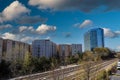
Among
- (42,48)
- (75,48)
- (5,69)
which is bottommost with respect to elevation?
(5,69)

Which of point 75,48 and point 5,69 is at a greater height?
point 75,48

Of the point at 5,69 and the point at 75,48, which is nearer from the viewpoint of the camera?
the point at 5,69

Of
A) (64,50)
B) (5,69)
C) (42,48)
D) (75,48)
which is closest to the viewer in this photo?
(5,69)

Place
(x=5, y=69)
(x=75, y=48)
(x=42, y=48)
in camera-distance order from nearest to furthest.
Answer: (x=5, y=69) < (x=42, y=48) < (x=75, y=48)

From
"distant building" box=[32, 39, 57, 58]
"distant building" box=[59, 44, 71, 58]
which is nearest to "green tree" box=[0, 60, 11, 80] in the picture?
"distant building" box=[32, 39, 57, 58]

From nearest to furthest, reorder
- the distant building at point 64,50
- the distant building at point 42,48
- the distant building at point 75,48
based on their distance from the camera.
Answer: the distant building at point 42,48, the distant building at point 64,50, the distant building at point 75,48

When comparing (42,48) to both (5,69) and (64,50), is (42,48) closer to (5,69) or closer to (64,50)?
(64,50)

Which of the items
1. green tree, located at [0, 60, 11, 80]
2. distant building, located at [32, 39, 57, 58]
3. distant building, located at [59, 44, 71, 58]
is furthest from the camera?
distant building, located at [59, 44, 71, 58]

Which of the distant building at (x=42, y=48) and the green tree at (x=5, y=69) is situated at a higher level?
the distant building at (x=42, y=48)

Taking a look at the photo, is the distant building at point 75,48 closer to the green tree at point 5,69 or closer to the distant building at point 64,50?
the distant building at point 64,50

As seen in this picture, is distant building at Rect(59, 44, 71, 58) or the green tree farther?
distant building at Rect(59, 44, 71, 58)

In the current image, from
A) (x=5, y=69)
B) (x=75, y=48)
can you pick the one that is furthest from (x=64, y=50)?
(x=5, y=69)

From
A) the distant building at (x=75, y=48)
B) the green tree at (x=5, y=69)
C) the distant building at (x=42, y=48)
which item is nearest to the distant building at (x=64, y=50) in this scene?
the distant building at (x=75, y=48)

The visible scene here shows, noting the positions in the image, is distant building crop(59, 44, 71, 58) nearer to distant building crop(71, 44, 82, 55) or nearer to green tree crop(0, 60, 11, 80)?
distant building crop(71, 44, 82, 55)
